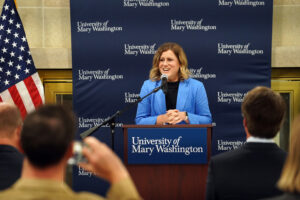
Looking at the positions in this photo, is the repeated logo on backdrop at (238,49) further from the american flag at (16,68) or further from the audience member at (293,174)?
the audience member at (293,174)

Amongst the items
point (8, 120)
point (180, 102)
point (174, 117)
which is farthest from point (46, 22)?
point (8, 120)

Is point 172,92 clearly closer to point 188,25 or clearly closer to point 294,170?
point 188,25

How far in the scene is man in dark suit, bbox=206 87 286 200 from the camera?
5.71 ft

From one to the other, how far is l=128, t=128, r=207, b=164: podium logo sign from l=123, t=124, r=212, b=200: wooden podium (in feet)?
0.10

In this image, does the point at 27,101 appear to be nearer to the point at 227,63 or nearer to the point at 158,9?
the point at 158,9

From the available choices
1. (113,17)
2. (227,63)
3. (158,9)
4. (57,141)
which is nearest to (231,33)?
(227,63)

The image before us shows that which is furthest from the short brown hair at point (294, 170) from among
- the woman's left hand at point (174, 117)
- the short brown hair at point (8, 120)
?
the woman's left hand at point (174, 117)

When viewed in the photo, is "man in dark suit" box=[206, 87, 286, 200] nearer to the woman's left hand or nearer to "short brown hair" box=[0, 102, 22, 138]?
"short brown hair" box=[0, 102, 22, 138]

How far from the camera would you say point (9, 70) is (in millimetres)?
5230

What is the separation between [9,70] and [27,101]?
1.54 feet

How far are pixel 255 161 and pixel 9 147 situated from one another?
1219mm

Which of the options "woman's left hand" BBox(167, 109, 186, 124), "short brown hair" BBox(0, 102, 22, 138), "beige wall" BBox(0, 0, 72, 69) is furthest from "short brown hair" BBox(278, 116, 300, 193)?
"beige wall" BBox(0, 0, 72, 69)

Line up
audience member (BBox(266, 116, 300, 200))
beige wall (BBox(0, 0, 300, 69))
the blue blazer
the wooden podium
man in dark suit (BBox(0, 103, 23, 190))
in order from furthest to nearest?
1. beige wall (BBox(0, 0, 300, 69))
2. the blue blazer
3. the wooden podium
4. man in dark suit (BBox(0, 103, 23, 190))
5. audience member (BBox(266, 116, 300, 200))

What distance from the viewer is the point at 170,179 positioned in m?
3.10
